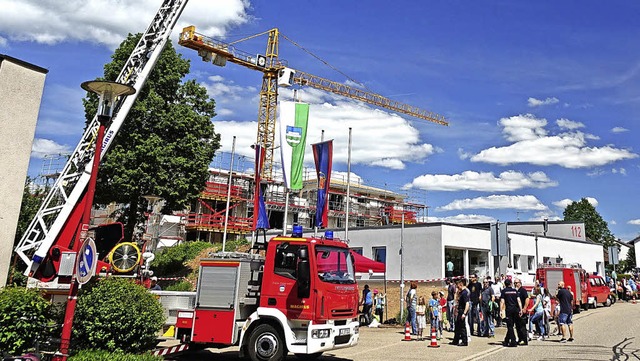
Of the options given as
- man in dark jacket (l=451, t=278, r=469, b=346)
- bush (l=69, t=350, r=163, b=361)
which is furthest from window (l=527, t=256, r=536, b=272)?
bush (l=69, t=350, r=163, b=361)

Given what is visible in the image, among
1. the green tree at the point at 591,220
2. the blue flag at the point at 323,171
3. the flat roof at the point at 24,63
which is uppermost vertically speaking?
the green tree at the point at 591,220

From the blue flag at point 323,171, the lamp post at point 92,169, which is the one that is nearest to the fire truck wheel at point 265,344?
the lamp post at point 92,169

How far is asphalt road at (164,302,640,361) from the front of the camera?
12.5 metres

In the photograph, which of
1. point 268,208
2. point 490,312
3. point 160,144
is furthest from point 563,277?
point 268,208

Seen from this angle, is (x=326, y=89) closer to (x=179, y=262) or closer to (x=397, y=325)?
(x=179, y=262)

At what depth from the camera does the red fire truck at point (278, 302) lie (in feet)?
35.8

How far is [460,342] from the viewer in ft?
50.6

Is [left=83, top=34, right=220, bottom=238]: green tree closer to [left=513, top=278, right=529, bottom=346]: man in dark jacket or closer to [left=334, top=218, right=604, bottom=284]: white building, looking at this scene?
[left=334, top=218, right=604, bottom=284]: white building

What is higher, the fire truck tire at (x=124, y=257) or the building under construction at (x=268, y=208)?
the building under construction at (x=268, y=208)

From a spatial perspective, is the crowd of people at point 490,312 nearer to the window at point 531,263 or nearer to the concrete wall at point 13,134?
the concrete wall at point 13,134

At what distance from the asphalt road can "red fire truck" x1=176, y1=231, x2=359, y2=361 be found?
4.53 feet

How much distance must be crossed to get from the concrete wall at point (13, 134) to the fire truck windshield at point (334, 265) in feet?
22.7

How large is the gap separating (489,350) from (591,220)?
86.7 metres

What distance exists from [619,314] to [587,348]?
43.3ft
